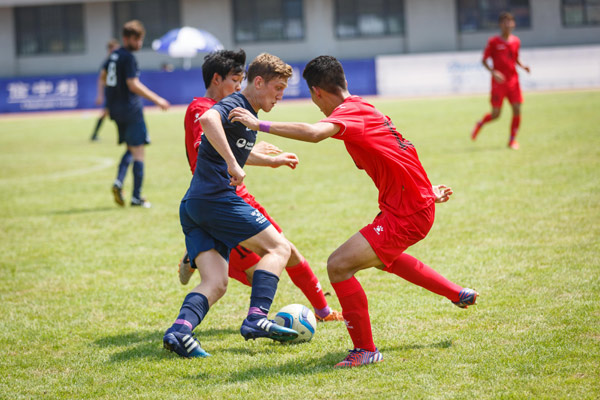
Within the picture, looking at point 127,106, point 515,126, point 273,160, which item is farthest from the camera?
point 515,126

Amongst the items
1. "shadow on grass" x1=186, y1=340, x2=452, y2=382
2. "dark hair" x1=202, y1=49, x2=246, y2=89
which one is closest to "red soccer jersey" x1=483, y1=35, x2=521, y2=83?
"dark hair" x1=202, y1=49, x2=246, y2=89

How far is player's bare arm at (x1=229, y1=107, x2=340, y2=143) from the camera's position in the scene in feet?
12.6

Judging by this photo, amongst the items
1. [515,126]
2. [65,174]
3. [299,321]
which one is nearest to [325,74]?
[299,321]

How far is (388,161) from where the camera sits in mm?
4273

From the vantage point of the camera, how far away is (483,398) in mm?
3555

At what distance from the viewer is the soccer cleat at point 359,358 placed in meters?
4.12

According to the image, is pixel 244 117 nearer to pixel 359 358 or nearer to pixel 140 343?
pixel 359 358

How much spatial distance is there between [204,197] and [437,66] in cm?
2610

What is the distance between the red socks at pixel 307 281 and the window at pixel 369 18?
115 feet

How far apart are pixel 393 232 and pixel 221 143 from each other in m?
1.15

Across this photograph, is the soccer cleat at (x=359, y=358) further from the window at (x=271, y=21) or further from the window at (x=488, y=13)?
the window at (x=488, y=13)

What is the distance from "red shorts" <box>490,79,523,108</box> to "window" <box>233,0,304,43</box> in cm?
2642

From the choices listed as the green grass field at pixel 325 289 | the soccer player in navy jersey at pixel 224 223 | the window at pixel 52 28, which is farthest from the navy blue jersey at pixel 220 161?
the window at pixel 52 28

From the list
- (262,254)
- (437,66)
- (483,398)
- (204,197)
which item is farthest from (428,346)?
(437,66)
